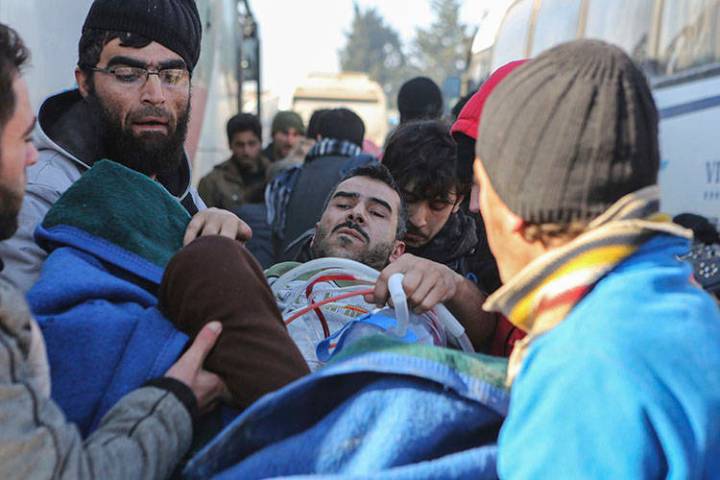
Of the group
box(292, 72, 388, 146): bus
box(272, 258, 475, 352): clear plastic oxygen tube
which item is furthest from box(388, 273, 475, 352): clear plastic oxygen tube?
box(292, 72, 388, 146): bus

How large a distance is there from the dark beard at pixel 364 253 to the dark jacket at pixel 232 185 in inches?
146

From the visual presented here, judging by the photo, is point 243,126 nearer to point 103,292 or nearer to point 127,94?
point 127,94

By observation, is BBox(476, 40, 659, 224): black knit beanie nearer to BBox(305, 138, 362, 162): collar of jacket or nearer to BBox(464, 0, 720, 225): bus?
BBox(305, 138, 362, 162): collar of jacket

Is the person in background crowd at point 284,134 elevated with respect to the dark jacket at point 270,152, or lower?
elevated

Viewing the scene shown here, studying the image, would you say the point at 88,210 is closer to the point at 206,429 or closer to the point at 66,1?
the point at 206,429

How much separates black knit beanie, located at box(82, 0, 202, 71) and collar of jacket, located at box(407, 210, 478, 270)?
3.63 feet

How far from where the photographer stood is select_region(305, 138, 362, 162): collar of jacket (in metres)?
5.16

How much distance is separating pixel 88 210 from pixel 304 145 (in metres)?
5.95

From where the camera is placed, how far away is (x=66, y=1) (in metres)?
3.64

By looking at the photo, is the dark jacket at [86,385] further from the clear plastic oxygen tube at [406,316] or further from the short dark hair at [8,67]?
the clear plastic oxygen tube at [406,316]

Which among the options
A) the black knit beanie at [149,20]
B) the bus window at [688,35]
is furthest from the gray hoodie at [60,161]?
the bus window at [688,35]

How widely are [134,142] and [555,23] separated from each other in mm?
6052

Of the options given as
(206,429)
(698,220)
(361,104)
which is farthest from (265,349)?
(361,104)

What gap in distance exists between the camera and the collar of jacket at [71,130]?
8.43ft
